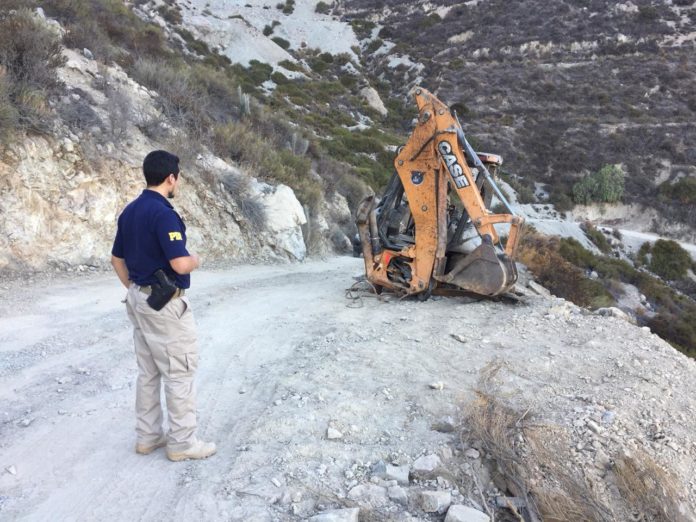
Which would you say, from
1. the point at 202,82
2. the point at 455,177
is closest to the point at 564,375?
the point at 455,177

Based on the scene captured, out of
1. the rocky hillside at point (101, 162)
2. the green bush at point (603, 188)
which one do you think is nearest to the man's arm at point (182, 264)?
the rocky hillside at point (101, 162)

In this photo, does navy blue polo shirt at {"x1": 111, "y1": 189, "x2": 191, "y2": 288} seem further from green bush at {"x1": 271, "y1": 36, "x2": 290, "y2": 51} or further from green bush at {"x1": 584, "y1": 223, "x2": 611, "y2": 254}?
green bush at {"x1": 271, "y1": 36, "x2": 290, "y2": 51}

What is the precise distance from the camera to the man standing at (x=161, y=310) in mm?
2832

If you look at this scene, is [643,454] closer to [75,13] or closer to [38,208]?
[38,208]

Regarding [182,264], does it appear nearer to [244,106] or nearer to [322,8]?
[244,106]

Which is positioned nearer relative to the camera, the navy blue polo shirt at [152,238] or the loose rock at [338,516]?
the loose rock at [338,516]

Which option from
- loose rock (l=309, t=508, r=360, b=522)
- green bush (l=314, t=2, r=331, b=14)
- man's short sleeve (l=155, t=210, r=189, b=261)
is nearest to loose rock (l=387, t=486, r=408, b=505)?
loose rock (l=309, t=508, r=360, b=522)

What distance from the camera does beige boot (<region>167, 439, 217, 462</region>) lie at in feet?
9.85

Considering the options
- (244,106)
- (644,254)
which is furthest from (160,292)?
(644,254)

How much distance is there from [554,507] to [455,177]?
465 centimetres

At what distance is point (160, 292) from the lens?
2826 mm

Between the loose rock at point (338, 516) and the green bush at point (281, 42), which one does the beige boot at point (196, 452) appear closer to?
the loose rock at point (338, 516)

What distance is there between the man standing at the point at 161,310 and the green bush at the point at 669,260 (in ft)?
86.8

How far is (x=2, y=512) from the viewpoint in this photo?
8.25ft
